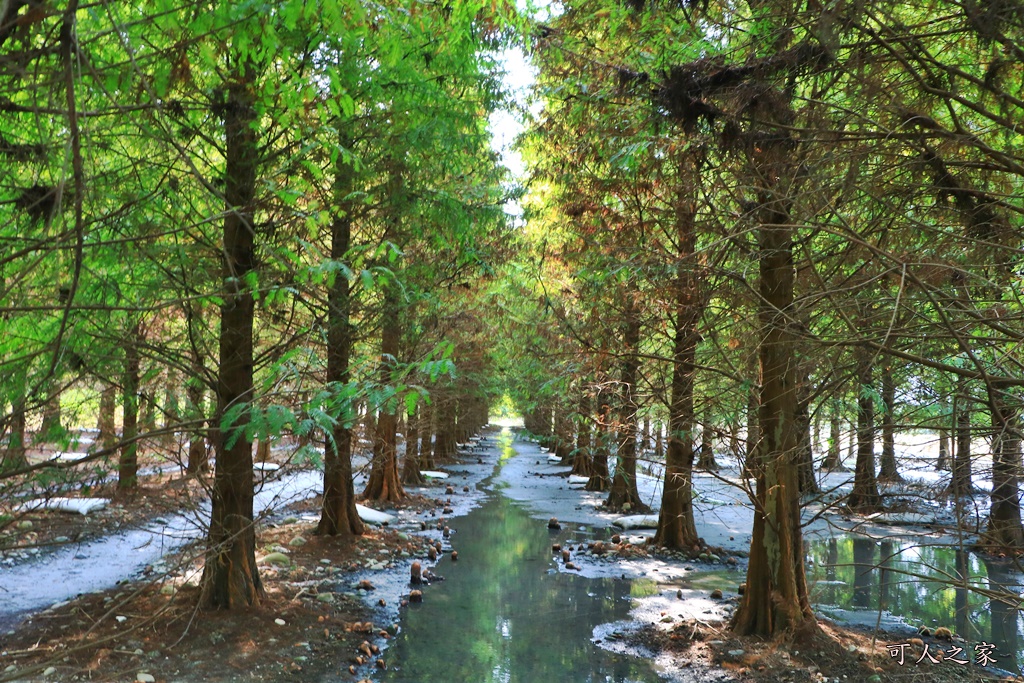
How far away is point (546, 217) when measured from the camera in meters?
15.0

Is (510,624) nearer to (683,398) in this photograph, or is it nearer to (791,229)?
(683,398)

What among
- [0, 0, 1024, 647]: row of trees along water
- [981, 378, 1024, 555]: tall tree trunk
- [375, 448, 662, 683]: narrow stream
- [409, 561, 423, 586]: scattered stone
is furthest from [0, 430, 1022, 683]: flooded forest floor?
[0, 0, 1024, 647]: row of trees along water

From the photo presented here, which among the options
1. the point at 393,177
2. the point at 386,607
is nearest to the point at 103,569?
the point at 386,607

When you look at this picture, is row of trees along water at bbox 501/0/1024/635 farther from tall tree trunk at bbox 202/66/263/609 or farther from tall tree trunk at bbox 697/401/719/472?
tall tree trunk at bbox 202/66/263/609

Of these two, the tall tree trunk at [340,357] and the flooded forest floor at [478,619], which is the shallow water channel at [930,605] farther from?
the tall tree trunk at [340,357]

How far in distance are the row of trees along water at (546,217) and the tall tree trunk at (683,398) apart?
0.35 feet

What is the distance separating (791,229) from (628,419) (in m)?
6.45

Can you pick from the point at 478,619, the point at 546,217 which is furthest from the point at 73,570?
the point at 546,217

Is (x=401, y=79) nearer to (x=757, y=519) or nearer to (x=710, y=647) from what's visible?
(x=757, y=519)

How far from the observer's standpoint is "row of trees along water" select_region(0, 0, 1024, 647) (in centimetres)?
342

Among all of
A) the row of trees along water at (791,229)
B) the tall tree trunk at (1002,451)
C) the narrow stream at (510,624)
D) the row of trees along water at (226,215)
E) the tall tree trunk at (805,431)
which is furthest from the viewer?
the narrow stream at (510,624)

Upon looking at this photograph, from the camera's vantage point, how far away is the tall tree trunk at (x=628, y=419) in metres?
9.56

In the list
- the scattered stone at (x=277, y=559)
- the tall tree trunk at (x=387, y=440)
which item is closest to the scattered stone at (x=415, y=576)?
the tall tree trunk at (x=387, y=440)

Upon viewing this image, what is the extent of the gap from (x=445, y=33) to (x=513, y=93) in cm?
484
